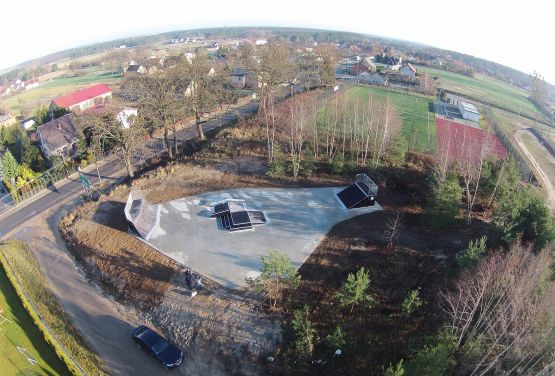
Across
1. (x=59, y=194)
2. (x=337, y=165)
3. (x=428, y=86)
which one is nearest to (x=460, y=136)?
(x=337, y=165)

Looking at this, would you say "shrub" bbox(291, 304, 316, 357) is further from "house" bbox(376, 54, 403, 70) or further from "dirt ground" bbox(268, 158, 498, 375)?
"house" bbox(376, 54, 403, 70)

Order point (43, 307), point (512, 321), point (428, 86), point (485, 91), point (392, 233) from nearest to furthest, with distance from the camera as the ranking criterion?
1. point (512, 321)
2. point (43, 307)
3. point (392, 233)
4. point (428, 86)
5. point (485, 91)

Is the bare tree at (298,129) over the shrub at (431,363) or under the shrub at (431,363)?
over

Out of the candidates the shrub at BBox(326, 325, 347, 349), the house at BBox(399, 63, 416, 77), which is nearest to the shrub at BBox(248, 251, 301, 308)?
the shrub at BBox(326, 325, 347, 349)

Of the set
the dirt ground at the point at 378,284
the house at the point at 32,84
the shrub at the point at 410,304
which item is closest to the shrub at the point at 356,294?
the dirt ground at the point at 378,284

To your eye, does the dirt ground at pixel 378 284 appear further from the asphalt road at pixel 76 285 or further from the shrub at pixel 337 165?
the asphalt road at pixel 76 285

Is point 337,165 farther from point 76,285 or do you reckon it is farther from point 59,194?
point 59,194
